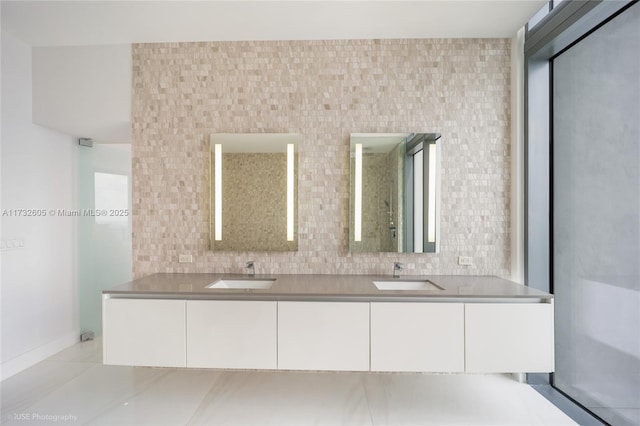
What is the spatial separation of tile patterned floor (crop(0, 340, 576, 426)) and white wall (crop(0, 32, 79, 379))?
334 mm

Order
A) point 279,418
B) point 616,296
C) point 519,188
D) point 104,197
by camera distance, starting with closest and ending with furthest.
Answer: point 616,296
point 279,418
point 519,188
point 104,197

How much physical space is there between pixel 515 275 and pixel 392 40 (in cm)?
221

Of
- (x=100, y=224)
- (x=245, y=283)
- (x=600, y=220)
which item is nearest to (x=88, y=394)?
(x=245, y=283)

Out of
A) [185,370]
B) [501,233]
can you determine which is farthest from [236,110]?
[501,233]

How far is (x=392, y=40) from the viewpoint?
2783mm

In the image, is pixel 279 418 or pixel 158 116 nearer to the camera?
pixel 279 418

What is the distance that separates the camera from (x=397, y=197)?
273 centimetres

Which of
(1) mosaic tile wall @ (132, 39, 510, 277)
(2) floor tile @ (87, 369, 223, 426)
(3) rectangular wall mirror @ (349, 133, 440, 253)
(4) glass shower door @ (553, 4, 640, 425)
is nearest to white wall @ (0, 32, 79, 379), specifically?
(1) mosaic tile wall @ (132, 39, 510, 277)

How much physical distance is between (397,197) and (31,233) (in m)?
3.31

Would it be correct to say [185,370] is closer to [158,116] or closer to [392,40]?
[158,116]

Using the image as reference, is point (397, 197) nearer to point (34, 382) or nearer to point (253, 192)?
point (253, 192)

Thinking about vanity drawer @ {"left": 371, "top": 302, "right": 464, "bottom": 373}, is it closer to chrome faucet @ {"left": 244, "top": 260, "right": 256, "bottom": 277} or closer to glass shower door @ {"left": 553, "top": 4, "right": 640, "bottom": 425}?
glass shower door @ {"left": 553, "top": 4, "right": 640, "bottom": 425}

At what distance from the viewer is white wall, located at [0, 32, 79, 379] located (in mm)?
2811

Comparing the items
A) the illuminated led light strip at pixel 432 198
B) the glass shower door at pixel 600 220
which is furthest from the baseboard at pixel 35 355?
the glass shower door at pixel 600 220
